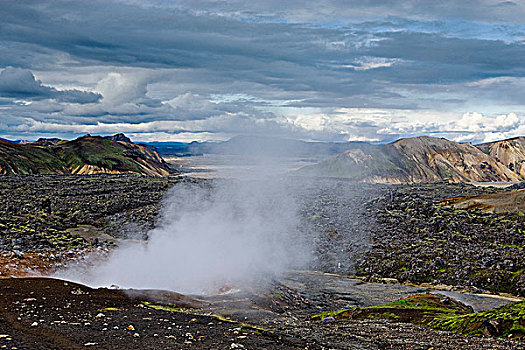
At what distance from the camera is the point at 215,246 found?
55781mm

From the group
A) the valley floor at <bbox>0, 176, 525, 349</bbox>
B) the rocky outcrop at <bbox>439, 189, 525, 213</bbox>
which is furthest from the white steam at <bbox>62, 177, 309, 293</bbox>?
the rocky outcrop at <bbox>439, 189, 525, 213</bbox>

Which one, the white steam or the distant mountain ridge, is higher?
the distant mountain ridge

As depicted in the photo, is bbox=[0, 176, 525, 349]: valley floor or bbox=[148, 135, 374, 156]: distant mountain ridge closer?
bbox=[0, 176, 525, 349]: valley floor

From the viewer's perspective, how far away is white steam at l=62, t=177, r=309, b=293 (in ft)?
134

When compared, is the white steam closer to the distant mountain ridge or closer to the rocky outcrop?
the distant mountain ridge

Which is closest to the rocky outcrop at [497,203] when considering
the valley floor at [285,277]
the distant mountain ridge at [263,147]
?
the valley floor at [285,277]

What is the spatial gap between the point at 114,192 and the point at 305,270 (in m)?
84.4

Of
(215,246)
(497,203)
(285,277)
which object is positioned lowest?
(285,277)

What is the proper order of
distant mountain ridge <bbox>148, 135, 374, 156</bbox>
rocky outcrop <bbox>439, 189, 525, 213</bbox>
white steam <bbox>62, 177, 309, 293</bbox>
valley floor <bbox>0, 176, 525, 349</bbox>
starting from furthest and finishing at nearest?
rocky outcrop <bbox>439, 189, 525, 213</bbox>
distant mountain ridge <bbox>148, 135, 374, 156</bbox>
white steam <bbox>62, 177, 309, 293</bbox>
valley floor <bbox>0, 176, 525, 349</bbox>

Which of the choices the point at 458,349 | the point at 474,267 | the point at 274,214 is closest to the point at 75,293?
the point at 458,349

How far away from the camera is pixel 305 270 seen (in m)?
65.2

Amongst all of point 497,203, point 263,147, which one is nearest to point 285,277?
A: point 263,147

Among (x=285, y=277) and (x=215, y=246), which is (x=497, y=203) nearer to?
(x=285, y=277)

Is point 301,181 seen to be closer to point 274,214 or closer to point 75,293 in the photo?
point 274,214
